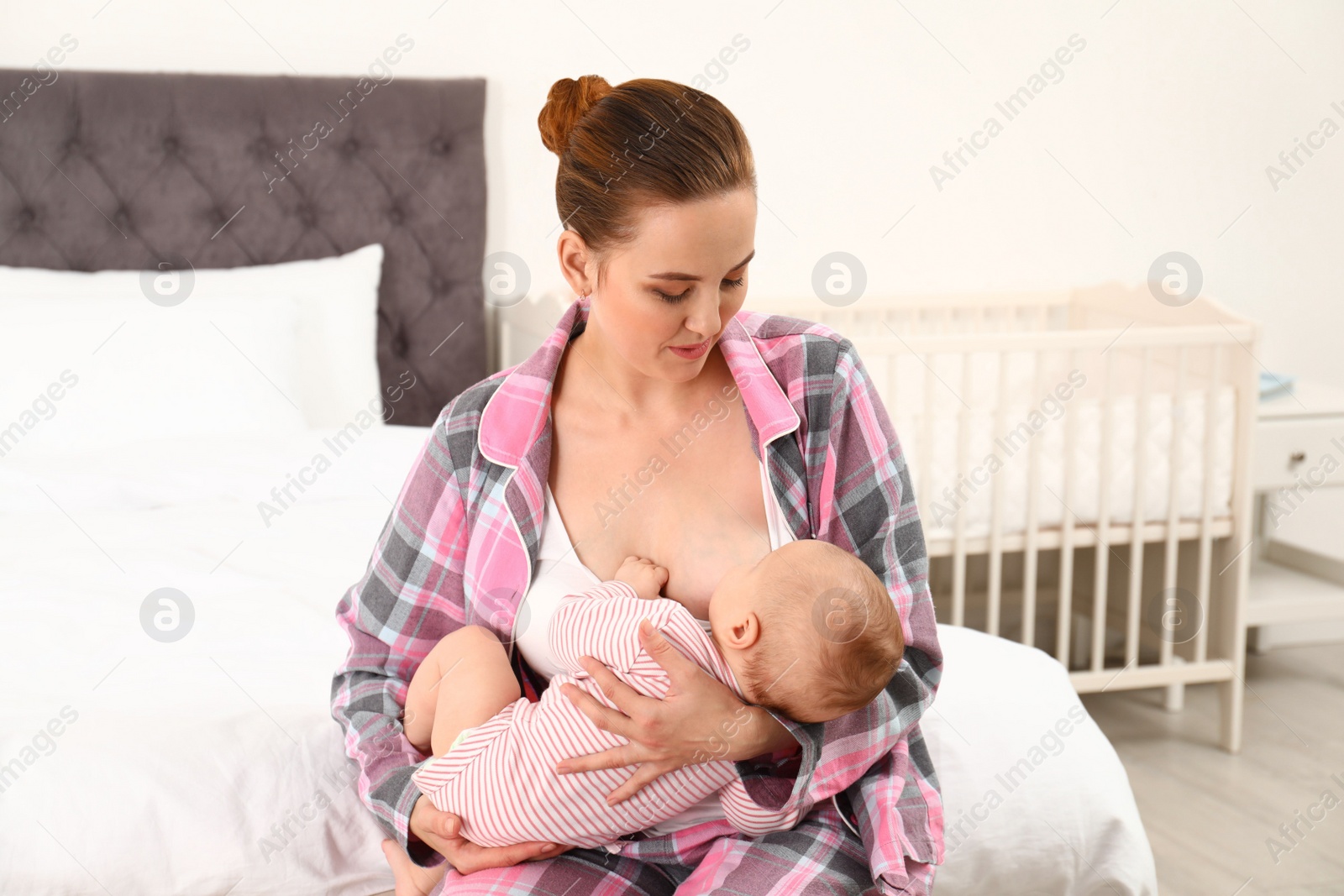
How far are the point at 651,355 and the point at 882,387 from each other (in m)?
1.69

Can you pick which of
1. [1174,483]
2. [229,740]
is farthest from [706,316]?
[1174,483]

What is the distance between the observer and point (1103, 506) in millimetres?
2381

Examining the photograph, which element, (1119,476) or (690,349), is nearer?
(690,349)

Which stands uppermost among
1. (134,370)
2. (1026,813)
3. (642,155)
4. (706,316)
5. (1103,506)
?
(642,155)

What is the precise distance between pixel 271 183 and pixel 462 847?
1954mm

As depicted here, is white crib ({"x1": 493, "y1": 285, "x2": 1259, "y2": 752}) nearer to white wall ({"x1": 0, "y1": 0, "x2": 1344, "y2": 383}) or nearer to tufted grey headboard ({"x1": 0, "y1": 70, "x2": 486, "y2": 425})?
tufted grey headboard ({"x1": 0, "y1": 70, "x2": 486, "y2": 425})

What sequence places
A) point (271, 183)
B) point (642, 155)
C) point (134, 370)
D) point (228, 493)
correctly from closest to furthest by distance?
point (642, 155)
point (228, 493)
point (134, 370)
point (271, 183)

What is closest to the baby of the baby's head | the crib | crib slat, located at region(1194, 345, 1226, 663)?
the baby's head

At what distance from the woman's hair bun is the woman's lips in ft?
0.79

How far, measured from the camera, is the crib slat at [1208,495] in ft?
7.73

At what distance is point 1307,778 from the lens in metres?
2.29

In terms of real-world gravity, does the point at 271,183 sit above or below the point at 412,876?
above

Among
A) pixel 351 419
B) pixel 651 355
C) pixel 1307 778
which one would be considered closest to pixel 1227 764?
pixel 1307 778

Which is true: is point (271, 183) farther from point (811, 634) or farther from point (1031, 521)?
point (811, 634)
